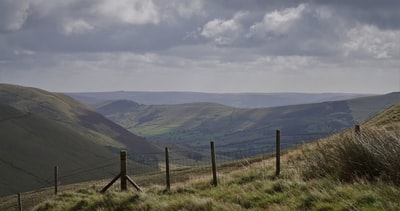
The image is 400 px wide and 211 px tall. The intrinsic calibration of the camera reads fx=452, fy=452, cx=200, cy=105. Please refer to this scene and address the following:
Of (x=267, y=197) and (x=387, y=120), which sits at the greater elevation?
(x=267, y=197)

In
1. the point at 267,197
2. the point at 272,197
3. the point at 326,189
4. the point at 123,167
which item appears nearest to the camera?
the point at 326,189

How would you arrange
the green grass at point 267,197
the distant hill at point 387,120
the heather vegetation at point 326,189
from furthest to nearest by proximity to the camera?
1. the distant hill at point 387,120
2. the heather vegetation at point 326,189
3. the green grass at point 267,197

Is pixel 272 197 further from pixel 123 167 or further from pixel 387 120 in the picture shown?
pixel 387 120

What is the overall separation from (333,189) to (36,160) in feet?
668

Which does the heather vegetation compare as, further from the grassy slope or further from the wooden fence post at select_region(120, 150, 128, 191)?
the wooden fence post at select_region(120, 150, 128, 191)

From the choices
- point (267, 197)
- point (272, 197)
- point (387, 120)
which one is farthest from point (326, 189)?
point (387, 120)

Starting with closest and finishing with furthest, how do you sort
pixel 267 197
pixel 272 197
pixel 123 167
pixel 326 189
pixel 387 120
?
pixel 326 189 → pixel 272 197 → pixel 267 197 → pixel 123 167 → pixel 387 120

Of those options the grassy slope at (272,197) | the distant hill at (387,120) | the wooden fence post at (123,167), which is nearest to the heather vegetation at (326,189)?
the grassy slope at (272,197)

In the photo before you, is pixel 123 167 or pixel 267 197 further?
pixel 123 167

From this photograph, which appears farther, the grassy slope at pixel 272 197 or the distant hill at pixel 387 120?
the distant hill at pixel 387 120

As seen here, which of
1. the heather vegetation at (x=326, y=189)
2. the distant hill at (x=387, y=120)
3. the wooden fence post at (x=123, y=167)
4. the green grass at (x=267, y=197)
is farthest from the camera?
the distant hill at (x=387, y=120)

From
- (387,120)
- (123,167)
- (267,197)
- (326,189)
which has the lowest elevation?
(387,120)

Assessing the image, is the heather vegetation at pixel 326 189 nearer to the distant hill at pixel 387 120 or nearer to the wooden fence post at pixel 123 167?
the wooden fence post at pixel 123 167

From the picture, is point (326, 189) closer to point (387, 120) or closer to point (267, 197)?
point (267, 197)
